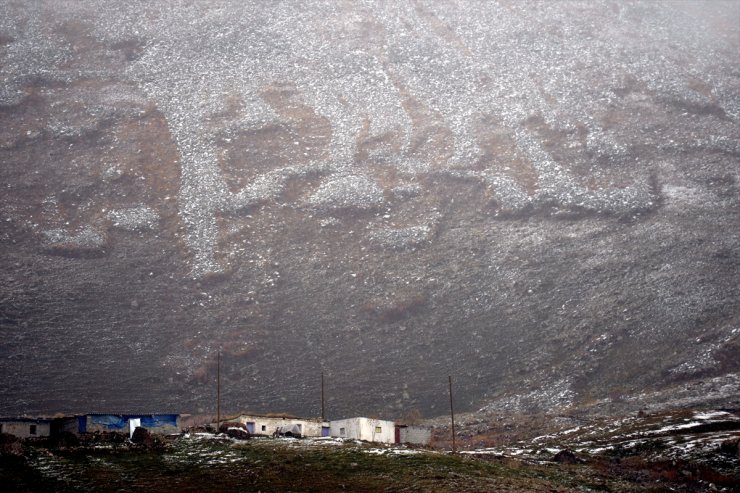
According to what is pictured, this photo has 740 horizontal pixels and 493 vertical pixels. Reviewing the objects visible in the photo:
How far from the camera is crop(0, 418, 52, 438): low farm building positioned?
36.6 m

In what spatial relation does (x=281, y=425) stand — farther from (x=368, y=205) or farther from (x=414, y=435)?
(x=368, y=205)

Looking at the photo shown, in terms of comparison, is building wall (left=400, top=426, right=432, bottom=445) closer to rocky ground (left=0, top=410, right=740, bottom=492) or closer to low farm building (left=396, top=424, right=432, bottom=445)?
low farm building (left=396, top=424, right=432, bottom=445)

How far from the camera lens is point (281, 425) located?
41.5 m

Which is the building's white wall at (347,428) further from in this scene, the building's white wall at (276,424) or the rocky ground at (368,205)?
the rocky ground at (368,205)

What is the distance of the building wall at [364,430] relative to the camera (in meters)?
40.2

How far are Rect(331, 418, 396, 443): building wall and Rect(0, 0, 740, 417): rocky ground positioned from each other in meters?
11.2

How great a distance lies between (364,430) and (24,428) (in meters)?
14.1

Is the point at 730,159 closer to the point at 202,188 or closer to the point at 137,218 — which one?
the point at 202,188

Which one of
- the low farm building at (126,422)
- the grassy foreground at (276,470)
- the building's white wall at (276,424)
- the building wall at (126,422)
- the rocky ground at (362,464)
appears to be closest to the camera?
the grassy foreground at (276,470)

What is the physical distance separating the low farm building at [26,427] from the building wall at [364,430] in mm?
12241

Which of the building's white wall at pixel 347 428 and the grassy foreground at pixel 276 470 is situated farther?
the building's white wall at pixel 347 428

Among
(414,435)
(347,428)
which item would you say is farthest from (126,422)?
(414,435)

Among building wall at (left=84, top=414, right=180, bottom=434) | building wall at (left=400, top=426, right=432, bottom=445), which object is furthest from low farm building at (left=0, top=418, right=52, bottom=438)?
building wall at (left=400, top=426, right=432, bottom=445)

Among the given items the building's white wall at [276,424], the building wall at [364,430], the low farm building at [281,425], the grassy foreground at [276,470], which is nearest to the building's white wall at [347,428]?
the building wall at [364,430]
